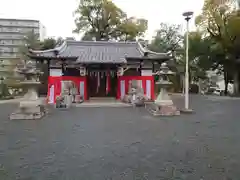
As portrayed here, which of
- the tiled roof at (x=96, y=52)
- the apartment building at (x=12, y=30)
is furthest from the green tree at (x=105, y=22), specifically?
the apartment building at (x=12, y=30)

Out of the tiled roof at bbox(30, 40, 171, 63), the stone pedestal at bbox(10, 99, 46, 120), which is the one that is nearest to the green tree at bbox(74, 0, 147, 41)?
the tiled roof at bbox(30, 40, 171, 63)

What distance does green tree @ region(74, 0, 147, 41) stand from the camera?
118 ft

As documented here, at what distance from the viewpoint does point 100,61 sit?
1850cm

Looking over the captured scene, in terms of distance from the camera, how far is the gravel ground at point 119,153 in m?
4.07

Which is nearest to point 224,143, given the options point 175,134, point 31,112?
point 175,134

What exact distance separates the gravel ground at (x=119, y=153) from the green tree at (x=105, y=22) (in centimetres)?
2956

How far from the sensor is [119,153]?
529 cm

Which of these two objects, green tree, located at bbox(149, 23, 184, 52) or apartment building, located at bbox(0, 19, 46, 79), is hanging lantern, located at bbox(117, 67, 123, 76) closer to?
green tree, located at bbox(149, 23, 184, 52)

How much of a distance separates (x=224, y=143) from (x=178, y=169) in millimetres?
2439

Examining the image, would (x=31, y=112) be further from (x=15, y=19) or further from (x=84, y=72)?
(x=15, y=19)

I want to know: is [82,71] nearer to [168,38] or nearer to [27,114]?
[27,114]

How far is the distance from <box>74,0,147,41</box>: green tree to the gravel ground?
29559mm

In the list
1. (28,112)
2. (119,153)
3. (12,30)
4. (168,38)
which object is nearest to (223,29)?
(168,38)

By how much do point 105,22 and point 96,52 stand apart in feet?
52.5
